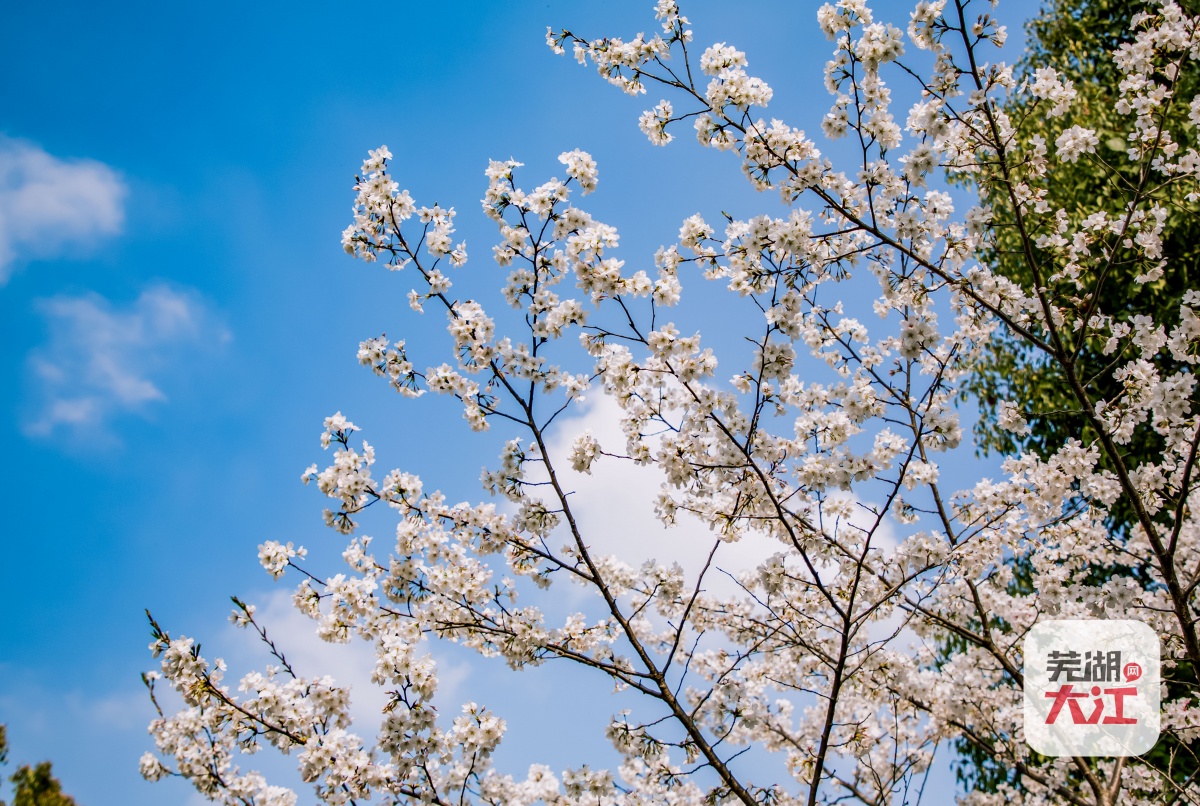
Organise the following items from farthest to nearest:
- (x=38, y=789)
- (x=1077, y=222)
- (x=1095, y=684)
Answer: (x=1077, y=222) → (x=38, y=789) → (x=1095, y=684)

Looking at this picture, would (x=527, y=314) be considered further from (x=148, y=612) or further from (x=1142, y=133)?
(x=1142, y=133)

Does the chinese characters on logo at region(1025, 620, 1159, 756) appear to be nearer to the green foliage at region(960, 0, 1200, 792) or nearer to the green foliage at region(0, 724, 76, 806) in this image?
the green foliage at region(960, 0, 1200, 792)

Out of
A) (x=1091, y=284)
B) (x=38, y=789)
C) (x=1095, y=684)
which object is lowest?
(x=38, y=789)

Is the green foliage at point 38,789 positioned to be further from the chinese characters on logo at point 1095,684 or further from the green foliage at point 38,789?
the chinese characters on logo at point 1095,684

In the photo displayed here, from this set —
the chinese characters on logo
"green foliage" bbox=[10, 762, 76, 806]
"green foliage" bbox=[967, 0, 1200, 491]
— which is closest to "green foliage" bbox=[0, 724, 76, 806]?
"green foliage" bbox=[10, 762, 76, 806]

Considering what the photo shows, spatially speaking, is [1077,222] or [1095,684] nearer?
[1095,684]

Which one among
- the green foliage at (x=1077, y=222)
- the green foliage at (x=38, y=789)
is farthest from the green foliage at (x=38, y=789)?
the green foliage at (x=1077, y=222)

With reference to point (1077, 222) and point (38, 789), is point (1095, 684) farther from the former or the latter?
Result: point (38, 789)

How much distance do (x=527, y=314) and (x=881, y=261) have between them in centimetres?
206

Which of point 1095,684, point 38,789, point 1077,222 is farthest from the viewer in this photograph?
point 1077,222

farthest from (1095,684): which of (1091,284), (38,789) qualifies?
Result: (38,789)

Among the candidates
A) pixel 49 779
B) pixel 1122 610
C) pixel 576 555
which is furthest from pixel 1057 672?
pixel 49 779

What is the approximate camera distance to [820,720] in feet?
22.7

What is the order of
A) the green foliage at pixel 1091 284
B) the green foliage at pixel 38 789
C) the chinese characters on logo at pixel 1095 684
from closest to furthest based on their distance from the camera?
the chinese characters on logo at pixel 1095 684, the green foliage at pixel 38 789, the green foliage at pixel 1091 284
